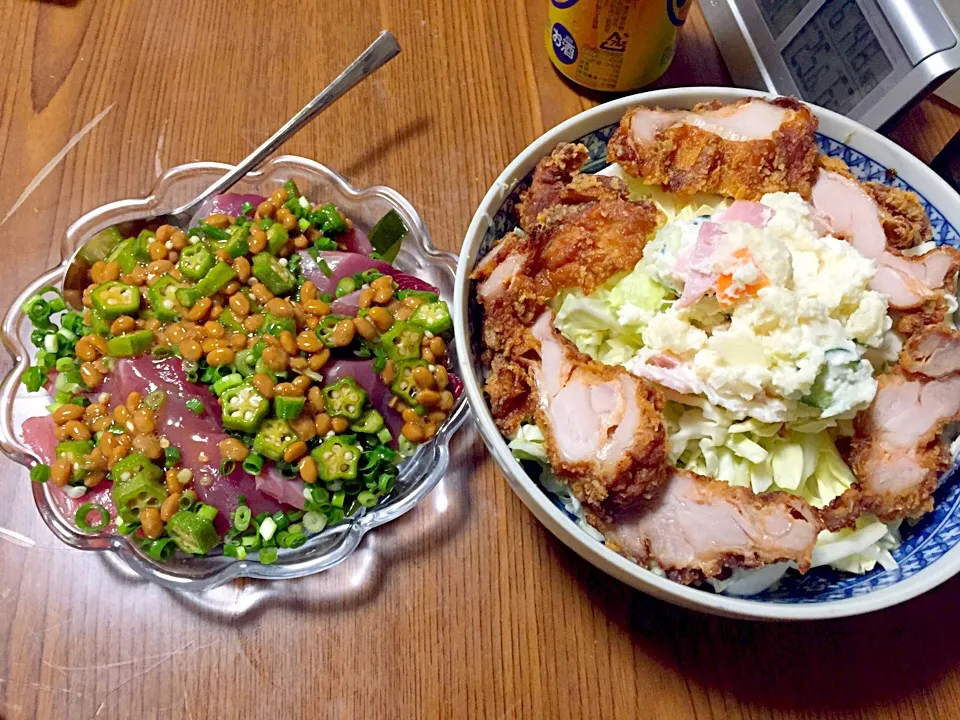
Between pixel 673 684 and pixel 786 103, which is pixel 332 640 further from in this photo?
pixel 786 103

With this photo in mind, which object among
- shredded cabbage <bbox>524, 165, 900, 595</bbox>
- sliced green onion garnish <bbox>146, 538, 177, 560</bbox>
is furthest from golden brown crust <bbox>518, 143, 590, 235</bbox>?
sliced green onion garnish <bbox>146, 538, 177, 560</bbox>

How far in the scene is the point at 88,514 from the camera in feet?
4.43

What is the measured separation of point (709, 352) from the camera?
3.51ft

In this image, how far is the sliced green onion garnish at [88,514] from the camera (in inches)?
52.8

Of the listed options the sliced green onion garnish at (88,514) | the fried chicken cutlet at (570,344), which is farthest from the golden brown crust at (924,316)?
the sliced green onion garnish at (88,514)

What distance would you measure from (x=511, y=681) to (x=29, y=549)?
1.00m

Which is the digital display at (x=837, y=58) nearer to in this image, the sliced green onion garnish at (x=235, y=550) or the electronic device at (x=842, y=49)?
the electronic device at (x=842, y=49)

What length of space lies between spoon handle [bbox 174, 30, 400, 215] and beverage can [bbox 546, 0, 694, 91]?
1.37ft

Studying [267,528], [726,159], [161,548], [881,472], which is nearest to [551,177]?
[726,159]

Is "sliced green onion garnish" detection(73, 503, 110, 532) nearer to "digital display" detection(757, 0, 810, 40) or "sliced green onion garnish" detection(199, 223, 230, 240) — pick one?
"sliced green onion garnish" detection(199, 223, 230, 240)

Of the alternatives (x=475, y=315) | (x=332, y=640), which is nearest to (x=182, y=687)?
(x=332, y=640)

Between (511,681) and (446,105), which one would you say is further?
(446,105)

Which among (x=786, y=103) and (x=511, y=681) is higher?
(x=786, y=103)

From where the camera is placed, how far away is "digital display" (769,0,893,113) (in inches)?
55.9
